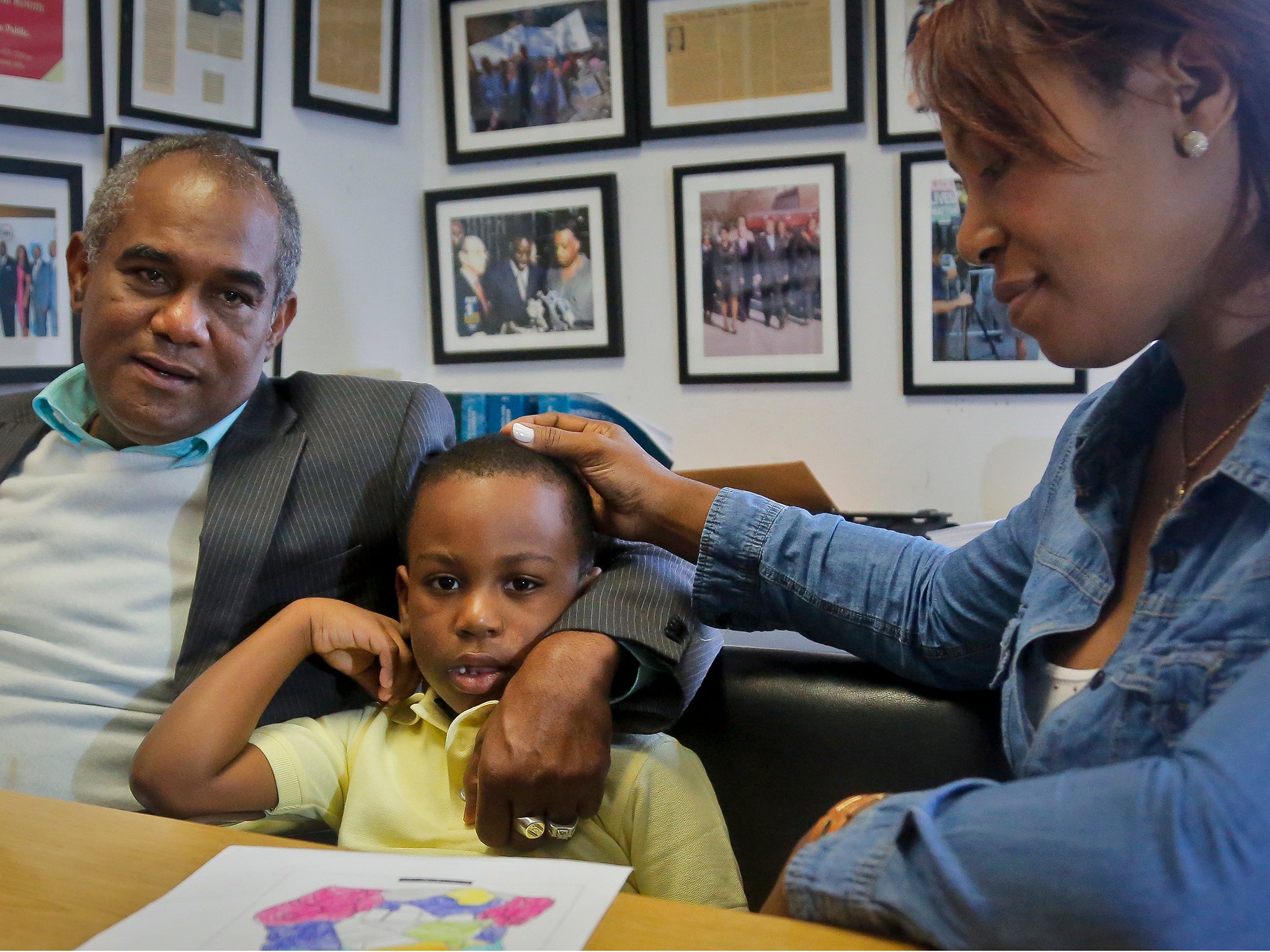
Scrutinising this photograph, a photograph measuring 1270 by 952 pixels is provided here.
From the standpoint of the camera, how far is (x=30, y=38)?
2014 mm

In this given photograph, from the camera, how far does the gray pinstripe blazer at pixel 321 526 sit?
48.8 inches

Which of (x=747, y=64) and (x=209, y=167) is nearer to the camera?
(x=209, y=167)

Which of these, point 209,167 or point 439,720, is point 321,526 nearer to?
point 439,720

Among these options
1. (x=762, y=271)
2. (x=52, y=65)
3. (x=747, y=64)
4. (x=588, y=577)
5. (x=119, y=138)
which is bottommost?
(x=588, y=577)

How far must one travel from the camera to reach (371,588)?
1.43m

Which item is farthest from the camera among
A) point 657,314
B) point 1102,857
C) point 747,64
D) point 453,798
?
point 657,314

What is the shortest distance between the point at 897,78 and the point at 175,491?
6.12 ft

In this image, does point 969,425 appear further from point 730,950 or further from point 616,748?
point 730,950

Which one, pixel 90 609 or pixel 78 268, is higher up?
pixel 78 268

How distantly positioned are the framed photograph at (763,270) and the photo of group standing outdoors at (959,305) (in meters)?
0.21

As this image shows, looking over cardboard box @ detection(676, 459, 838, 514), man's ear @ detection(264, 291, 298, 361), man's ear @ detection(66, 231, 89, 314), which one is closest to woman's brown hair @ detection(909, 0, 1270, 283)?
man's ear @ detection(264, 291, 298, 361)

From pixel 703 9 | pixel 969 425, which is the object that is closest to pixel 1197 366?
pixel 969 425

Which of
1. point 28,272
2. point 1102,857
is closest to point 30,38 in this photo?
point 28,272

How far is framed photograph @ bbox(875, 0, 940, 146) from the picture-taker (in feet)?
8.00
